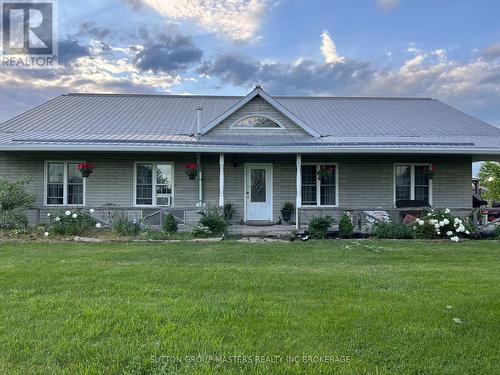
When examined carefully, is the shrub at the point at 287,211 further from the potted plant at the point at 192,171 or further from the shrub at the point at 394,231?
the shrub at the point at 394,231

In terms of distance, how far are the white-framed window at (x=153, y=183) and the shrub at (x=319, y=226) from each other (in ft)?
18.6

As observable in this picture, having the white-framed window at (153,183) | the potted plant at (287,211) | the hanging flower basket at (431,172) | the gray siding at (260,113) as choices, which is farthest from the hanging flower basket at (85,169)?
the hanging flower basket at (431,172)

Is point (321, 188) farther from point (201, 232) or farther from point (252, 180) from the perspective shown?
point (201, 232)

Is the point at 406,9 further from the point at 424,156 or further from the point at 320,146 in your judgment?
the point at 320,146

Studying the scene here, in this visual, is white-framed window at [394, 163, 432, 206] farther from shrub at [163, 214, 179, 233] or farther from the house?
shrub at [163, 214, 179, 233]

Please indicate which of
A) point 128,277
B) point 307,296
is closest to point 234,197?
point 128,277

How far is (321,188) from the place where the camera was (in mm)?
14414

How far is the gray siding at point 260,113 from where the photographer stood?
14570 mm

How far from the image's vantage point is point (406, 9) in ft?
51.3

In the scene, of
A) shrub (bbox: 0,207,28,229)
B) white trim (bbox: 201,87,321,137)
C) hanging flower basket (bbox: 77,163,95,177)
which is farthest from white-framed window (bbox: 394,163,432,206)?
shrub (bbox: 0,207,28,229)

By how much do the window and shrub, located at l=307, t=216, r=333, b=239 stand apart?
16.7 feet

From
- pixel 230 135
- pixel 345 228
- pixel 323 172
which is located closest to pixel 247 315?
pixel 345 228

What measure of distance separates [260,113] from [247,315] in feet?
37.3

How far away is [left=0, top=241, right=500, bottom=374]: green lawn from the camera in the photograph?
10.3 feet
